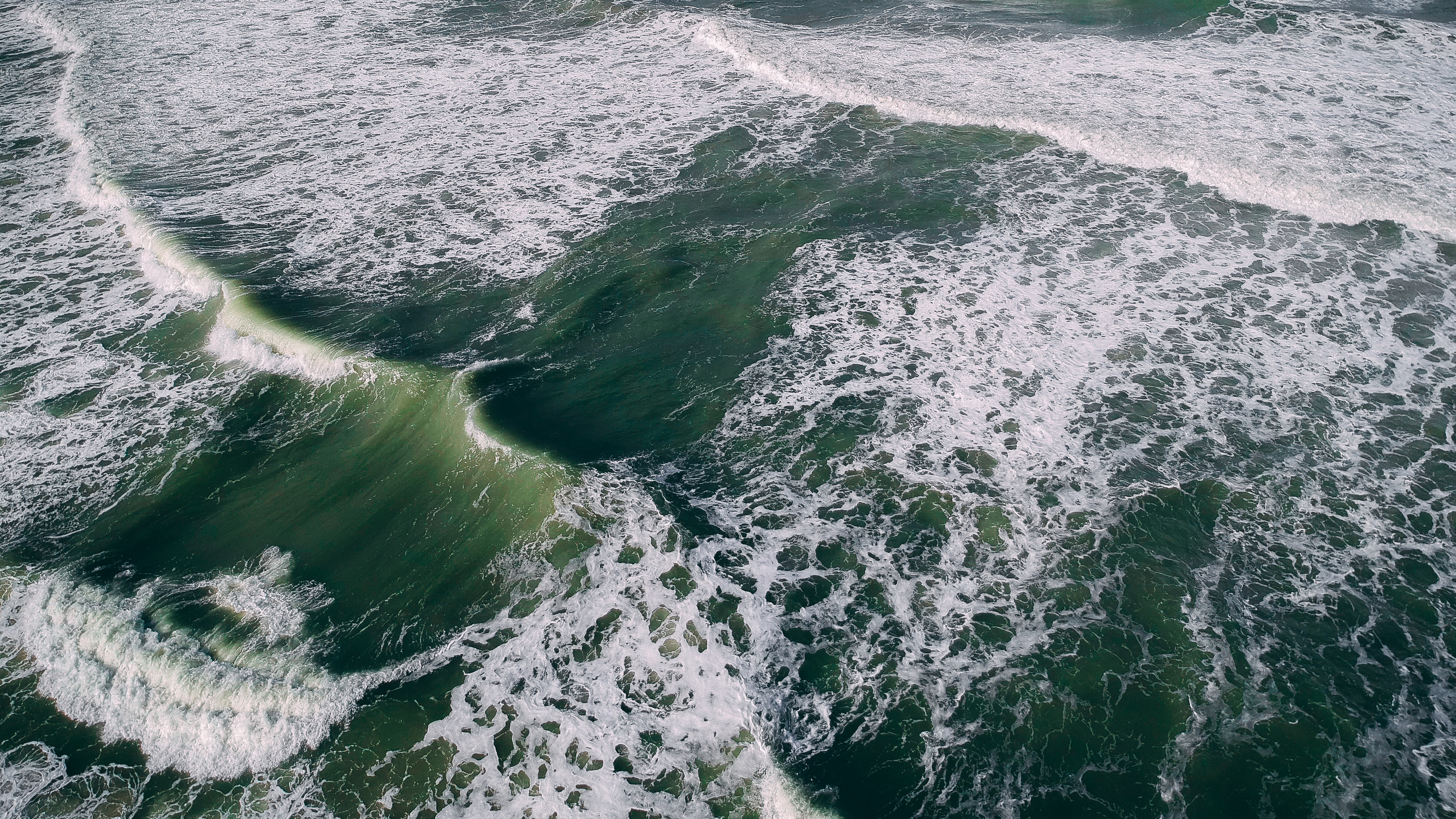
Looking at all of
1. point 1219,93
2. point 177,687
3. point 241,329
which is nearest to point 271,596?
point 177,687

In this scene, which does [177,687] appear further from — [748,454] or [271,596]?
[748,454]

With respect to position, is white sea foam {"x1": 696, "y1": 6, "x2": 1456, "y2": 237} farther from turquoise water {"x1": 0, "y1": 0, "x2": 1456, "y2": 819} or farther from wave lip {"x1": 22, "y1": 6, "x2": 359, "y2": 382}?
wave lip {"x1": 22, "y1": 6, "x2": 359, "y2": 382}

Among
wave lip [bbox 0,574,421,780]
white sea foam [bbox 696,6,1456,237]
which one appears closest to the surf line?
wave lip [bbox 0,574,421,780]

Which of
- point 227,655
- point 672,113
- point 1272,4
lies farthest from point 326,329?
point 1272,4

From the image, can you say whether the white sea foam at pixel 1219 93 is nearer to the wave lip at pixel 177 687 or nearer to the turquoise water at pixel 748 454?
the turquoise water at pixel 748 454

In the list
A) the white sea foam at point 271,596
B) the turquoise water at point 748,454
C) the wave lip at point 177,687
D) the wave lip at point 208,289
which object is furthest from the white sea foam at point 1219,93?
the wave lip at point 177,687

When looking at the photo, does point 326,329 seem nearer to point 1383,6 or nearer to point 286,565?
point 286,565
